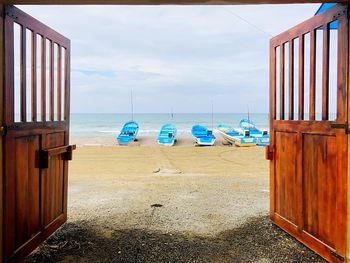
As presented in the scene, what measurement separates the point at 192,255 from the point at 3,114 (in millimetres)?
2164

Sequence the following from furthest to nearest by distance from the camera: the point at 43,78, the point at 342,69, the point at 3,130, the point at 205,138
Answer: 1. the point at 205,138
2. the point at 43,78
3. the point at 342,69
4. the point at 3,130

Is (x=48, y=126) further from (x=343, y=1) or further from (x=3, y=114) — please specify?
(x=343, y=1)

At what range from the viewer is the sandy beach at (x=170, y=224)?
3.36 meters

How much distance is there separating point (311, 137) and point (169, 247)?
1831 mm

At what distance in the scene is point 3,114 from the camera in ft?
9.23

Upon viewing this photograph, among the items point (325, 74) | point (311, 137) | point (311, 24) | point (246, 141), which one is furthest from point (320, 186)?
point (246, 141)

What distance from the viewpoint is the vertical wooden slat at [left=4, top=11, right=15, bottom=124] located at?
111 inches

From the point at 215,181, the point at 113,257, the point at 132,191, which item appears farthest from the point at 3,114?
the point at 215,181

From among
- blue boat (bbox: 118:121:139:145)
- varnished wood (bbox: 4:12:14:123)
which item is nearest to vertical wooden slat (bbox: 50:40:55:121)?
varnished wood (bbox: 4:12:14:123)

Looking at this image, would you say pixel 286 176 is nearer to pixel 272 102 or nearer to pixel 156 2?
pixel 272 102

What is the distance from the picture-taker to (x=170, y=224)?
14.1 ft

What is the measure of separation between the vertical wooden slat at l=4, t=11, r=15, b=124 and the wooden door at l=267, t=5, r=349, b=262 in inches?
110

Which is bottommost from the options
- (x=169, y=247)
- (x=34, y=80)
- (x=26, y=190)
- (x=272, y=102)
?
(x=169, y=247)

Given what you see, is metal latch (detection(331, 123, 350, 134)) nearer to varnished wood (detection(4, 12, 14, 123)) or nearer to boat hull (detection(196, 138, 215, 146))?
varnished wood (detection(4, 12, 14, 123))
